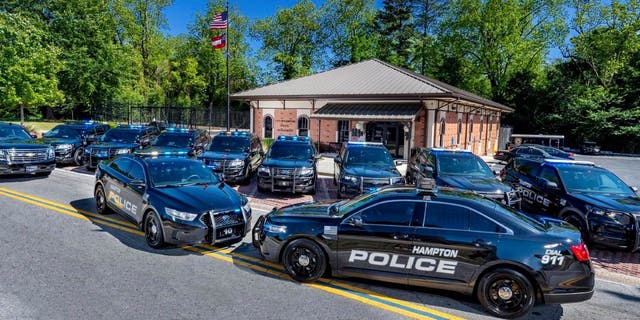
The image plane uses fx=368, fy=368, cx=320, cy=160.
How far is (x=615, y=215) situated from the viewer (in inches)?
283

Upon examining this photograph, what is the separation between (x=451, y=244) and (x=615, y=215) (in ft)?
15.2

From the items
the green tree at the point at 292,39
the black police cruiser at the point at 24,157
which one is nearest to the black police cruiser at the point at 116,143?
the black police cruiser at the point at 24,157

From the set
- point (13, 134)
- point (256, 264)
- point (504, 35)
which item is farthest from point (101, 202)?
point (504, 35)

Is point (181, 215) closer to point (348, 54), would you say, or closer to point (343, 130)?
point (343, 130)

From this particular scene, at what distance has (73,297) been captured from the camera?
15.6ft

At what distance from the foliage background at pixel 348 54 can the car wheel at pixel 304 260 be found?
1052 inches

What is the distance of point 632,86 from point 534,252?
42660mm

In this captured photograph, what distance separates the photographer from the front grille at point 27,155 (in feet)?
38.9

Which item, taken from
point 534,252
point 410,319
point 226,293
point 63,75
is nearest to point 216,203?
point 226,293

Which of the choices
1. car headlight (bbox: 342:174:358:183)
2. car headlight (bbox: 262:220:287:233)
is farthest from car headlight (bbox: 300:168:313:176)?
car headlight (bbox: 262:220:287:233)

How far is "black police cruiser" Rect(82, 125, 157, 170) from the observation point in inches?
558

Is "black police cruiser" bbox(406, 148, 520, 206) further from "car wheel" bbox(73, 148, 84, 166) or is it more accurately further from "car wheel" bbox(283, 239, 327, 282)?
"car wheel" bbox(73, 148, 84, 166)

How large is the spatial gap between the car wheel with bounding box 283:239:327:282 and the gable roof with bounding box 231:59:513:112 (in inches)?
587

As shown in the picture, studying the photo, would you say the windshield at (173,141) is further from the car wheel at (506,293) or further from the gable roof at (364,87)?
the car wheel at (506,293)
